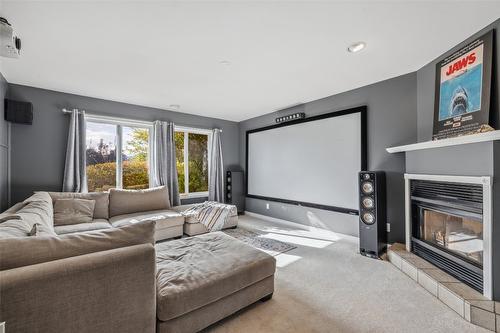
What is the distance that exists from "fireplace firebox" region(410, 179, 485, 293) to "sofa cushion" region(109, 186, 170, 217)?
4024 millimetres

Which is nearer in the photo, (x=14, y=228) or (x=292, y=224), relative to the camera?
(x=14, y=228)

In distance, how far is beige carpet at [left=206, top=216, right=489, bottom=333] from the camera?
1.70 metres

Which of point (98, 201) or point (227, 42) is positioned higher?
point (227, 42)

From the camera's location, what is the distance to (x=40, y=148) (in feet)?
11.5

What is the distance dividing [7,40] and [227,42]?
5.79ft

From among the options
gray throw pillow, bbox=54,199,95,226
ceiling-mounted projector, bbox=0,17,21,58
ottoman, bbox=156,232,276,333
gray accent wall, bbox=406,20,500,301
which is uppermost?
ceiling-mounted projector, bbox=0,17,21,58

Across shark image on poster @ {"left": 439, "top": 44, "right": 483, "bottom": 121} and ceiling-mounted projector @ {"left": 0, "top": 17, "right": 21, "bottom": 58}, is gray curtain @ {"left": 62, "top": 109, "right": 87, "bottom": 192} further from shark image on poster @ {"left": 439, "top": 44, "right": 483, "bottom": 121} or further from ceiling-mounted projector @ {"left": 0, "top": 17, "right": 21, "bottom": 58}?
shark image on poster @ {"left": 439, "top": 44, "right": 483, "bottom": 121}

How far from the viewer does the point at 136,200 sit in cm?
389

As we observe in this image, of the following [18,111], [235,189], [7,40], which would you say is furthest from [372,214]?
[18,111]

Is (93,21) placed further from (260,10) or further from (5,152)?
(5,152)

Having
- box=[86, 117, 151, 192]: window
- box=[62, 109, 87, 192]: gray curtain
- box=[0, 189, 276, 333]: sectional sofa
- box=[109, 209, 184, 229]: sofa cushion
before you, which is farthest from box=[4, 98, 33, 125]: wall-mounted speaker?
box=[0, 189, 276, 333]: sectional sofa

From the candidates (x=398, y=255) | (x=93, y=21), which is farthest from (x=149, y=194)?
(x=398, y=255)

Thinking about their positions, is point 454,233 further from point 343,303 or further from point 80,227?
point 80,227

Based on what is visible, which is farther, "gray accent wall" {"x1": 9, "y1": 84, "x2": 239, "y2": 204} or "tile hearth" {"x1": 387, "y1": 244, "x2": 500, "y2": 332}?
"gray accent wall" {"x1": 9, "y1": 84, "x2": 239, "y2": 204}
